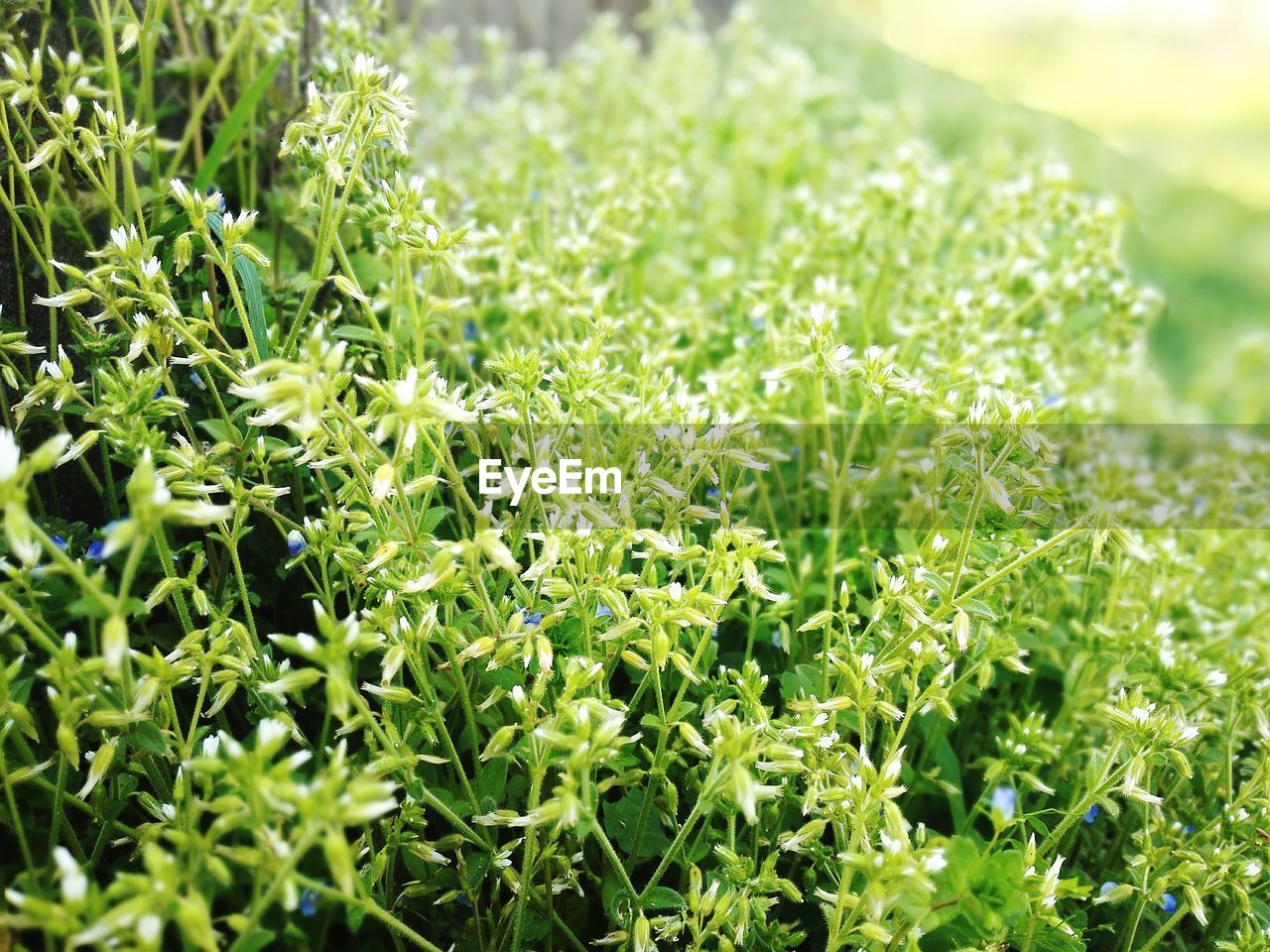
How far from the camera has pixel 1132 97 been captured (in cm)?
835

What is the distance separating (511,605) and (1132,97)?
8.66 metres

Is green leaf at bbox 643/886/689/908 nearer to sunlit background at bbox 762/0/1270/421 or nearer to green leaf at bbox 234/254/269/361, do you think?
green leaf at bbox 234/254/269/361

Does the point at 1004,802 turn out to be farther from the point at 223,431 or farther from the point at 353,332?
the point at 223,431

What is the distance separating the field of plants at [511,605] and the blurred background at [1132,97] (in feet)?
5.99

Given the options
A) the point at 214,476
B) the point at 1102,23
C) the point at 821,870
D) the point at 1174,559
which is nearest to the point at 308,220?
the point at 214,476

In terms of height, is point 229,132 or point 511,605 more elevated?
point 229,132

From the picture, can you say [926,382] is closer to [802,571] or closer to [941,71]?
[802,571]

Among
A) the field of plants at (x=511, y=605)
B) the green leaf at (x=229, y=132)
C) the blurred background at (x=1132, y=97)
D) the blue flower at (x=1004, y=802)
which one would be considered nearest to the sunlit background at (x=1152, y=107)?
the blurred background at (x=1132, y=97)

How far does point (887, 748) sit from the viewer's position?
155 centimetres

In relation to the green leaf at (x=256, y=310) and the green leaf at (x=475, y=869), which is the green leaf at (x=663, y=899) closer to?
the green leaf at (x=475, y=869)

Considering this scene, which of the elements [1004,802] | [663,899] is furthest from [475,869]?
[1004,802]

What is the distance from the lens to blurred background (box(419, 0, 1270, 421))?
4945 mm

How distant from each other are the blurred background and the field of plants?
1826 millimetres

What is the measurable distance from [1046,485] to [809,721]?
543mm
